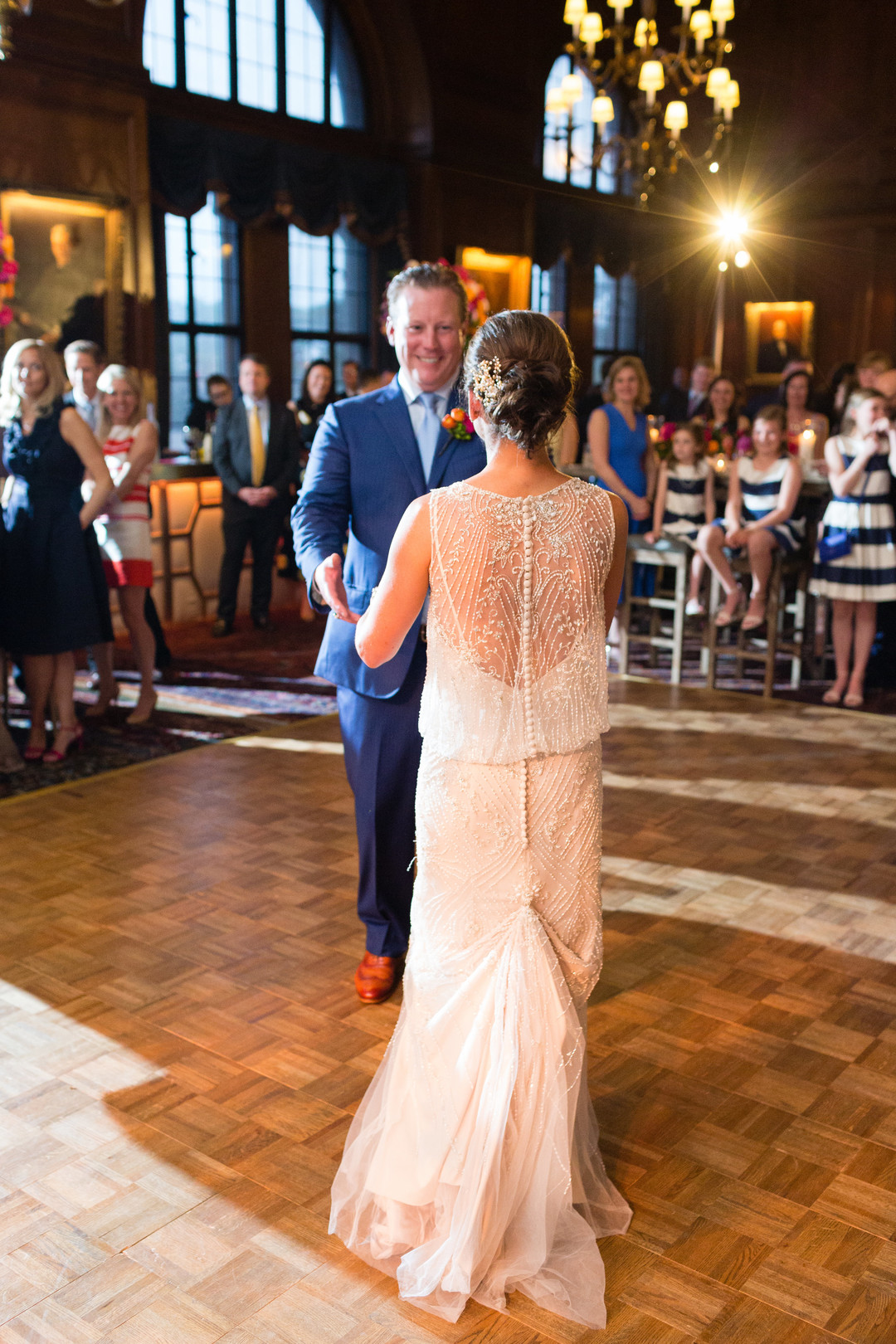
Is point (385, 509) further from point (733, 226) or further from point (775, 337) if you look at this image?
point (733, 226)

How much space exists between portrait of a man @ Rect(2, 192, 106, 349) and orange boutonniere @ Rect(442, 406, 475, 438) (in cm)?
611

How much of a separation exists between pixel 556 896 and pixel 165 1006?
136 cm

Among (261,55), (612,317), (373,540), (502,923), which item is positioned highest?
(261,55)

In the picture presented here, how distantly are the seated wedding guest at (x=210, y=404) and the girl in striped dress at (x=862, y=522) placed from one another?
4.47 metres

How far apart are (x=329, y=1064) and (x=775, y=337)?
1353 cm

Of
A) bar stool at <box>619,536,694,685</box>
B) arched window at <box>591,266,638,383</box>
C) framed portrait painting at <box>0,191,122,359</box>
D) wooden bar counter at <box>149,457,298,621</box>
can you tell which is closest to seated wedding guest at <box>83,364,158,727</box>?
wooden bar counter at <box>149,457,298,621</box>

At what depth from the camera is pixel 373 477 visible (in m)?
2.79

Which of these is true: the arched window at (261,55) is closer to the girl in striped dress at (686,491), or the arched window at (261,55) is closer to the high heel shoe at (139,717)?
the girl in striped dress at (686,491)

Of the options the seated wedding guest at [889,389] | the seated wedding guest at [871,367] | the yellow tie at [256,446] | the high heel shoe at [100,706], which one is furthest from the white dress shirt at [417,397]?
the yellow tie at [256,446]

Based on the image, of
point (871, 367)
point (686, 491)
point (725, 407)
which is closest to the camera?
point (686, 491)

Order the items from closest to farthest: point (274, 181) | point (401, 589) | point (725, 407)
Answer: point (401, 589) < point (725, 407) < point (274, 181)

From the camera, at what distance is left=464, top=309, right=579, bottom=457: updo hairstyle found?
1.82 meters

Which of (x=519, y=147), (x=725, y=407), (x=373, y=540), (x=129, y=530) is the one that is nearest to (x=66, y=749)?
(x=129, y=530)

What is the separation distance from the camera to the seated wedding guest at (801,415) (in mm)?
7648
